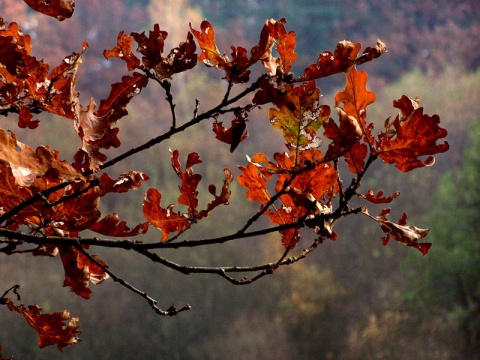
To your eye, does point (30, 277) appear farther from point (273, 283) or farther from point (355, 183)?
point (355, 183)

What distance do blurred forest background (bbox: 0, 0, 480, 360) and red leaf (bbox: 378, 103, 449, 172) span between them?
212 inches

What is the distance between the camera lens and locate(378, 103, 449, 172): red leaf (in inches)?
22.3

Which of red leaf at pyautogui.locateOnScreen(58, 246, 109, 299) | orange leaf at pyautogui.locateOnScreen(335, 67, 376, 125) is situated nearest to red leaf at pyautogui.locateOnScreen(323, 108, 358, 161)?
orange leaf at pyautogui.locateOnScreen(335, 67, 376, 125)

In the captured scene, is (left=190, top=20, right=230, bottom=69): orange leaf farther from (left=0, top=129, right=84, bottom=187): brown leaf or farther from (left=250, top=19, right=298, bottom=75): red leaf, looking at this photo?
(left=0, top=129, right=84, bottom=187): brown leaf

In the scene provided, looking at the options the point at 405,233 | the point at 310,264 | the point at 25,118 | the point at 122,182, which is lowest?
the point at 405,233

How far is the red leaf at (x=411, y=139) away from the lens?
566mm

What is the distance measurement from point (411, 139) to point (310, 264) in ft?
27.3

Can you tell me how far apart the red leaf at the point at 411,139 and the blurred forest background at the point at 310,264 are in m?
5.38

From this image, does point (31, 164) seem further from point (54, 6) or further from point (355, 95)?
point (355, 95)

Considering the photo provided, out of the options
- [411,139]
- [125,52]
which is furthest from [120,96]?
[411,139]

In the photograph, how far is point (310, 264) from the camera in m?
8.73

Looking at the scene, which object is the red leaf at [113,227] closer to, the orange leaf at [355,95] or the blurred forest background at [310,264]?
the orange leaf at [355,95]

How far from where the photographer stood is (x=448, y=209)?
266 inches

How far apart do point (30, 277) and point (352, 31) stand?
961 centimetres
